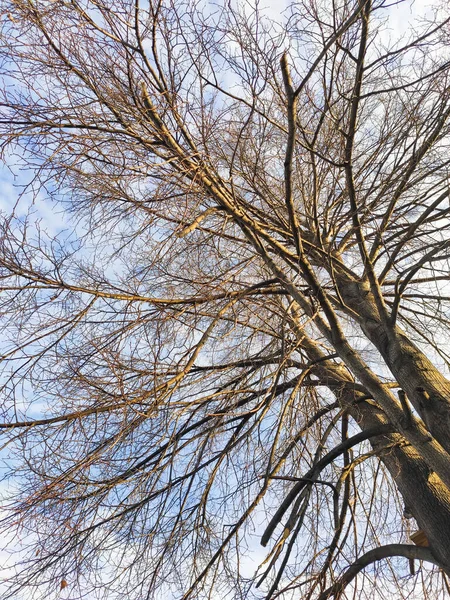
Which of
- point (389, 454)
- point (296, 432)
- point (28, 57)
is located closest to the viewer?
point (28, 57)

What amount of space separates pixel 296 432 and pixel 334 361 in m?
0.90

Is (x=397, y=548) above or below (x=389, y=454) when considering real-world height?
below

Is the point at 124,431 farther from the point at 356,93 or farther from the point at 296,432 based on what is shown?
the point at 356,93

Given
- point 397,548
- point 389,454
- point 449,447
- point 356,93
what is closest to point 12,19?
point 356,93

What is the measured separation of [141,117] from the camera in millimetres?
3041

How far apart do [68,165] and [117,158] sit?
0.36m

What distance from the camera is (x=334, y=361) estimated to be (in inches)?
172

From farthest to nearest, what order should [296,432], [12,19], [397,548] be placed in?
[296,432] → [397,548] → [12,19]

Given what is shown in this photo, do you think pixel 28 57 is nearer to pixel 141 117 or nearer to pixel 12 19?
pixel 12 19

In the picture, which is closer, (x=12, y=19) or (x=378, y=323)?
(x=12, y=19)

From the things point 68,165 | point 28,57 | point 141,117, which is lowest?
point 68,165

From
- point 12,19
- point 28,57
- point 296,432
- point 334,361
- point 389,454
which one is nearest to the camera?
point 12,19

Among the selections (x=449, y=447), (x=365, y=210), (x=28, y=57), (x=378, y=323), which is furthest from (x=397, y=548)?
(x=28, y=57)

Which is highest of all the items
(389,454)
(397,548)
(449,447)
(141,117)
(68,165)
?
(141,117)
